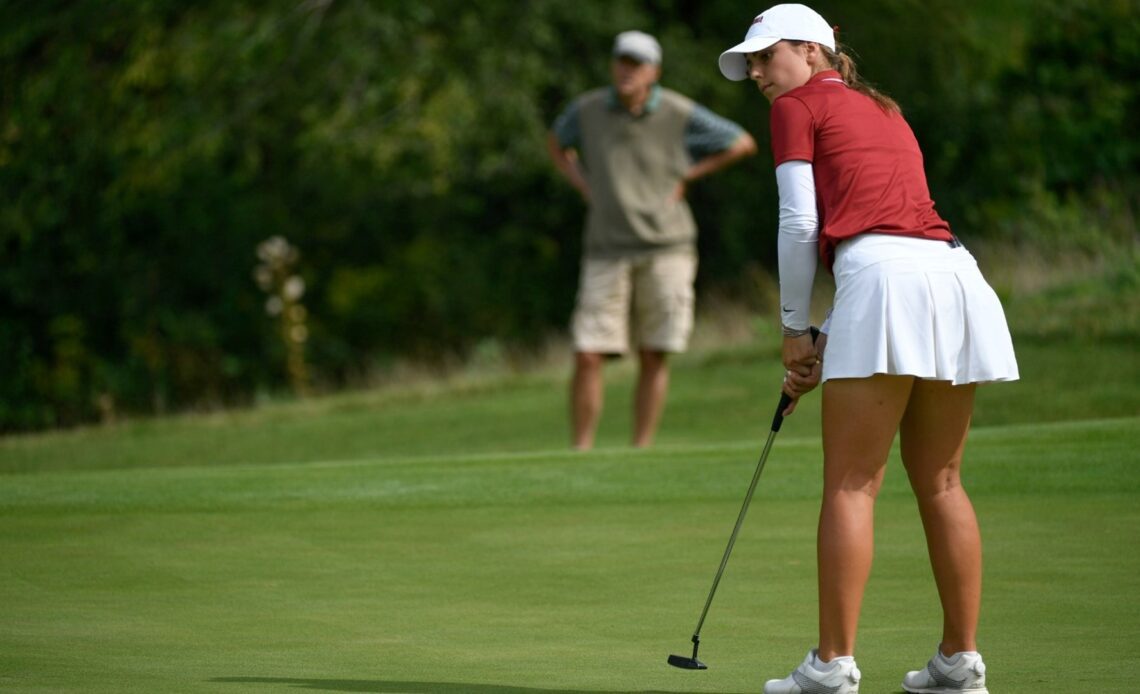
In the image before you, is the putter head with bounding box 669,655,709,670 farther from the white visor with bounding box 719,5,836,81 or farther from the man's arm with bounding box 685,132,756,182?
the man's arm with bounding box 685,132,756,182

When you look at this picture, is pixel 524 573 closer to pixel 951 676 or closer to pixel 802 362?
pixel 802 362

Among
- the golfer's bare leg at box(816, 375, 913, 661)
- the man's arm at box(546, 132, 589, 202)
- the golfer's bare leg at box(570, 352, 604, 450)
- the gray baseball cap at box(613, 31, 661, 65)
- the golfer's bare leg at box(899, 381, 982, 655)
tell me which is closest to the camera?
the golfer's bare leg at box(816, 375, 913, 661)

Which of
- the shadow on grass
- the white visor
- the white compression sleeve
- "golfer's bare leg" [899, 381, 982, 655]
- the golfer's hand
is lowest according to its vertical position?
the shadow on grass

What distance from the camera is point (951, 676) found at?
3811mm

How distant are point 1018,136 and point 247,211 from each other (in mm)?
10180

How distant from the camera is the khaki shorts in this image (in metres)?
9.47

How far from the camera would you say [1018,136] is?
21.4 meters

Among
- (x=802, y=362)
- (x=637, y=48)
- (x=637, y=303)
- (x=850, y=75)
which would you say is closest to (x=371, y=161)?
(x=637, y=303)

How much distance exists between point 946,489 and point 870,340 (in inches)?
18.9

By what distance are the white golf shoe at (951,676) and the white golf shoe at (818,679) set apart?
155mm

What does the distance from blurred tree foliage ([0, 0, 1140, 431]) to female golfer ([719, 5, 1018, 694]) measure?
42.2ft

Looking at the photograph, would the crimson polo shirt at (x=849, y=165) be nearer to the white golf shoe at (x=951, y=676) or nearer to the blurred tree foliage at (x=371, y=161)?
the white golf shoe at (x=951, y=676)

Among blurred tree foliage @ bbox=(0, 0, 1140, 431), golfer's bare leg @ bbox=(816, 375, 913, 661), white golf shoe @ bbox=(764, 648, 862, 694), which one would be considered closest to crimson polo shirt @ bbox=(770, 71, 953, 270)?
golfer's bare leg @ bbox=(816, 375, 913, 661)

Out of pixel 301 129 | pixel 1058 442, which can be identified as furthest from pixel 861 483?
pixel 301 129
